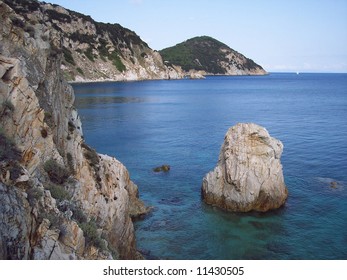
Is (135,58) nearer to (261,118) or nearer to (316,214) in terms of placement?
(261,118)

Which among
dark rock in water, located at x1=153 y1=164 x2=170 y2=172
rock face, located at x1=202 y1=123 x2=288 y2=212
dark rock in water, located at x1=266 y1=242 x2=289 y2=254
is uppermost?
rock face, located at x1=202 y1=123 x2=288 y2=212

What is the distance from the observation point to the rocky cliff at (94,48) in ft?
495

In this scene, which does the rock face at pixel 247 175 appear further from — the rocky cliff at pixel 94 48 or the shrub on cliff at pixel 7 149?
the rocky cliff at pixel 94 48

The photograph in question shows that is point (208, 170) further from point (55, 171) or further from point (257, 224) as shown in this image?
point (55, 171)

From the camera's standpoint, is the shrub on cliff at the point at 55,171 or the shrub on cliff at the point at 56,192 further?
the shrub on cliff at the point at 55,171

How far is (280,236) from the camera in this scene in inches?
1029

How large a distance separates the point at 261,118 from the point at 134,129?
26.9m

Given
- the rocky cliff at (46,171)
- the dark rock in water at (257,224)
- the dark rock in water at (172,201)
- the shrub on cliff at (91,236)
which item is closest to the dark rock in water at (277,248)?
the dark rock in water at (257,224)

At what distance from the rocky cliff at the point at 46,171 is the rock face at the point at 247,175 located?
9365 mm

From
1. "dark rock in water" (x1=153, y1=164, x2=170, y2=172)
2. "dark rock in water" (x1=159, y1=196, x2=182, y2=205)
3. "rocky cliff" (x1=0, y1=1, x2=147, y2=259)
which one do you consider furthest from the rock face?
"rocky cliff" (x1=0, y1=1, x2=147, y2=259)

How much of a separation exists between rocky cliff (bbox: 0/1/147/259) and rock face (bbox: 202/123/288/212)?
9365 millimetres

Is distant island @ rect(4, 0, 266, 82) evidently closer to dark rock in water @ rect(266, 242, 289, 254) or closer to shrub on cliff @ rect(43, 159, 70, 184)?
dark rock in water @ rect(266, 242, 289, 254)

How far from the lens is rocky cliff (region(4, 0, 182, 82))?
5940 inches

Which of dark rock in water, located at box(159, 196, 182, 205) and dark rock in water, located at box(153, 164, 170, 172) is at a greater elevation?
dark rock in water, located at box(153, 164, 170, 172)
